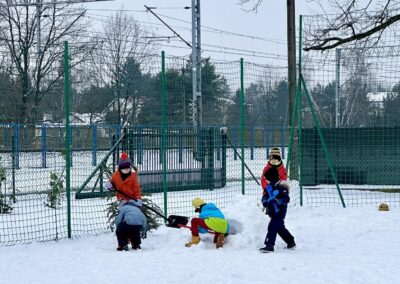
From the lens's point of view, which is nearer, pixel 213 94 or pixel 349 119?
pixel 213 94

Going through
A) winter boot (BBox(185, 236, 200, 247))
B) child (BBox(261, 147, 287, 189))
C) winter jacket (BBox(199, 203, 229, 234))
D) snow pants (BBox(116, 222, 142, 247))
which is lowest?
winter boot (BBox(185, 236, 200, 247))

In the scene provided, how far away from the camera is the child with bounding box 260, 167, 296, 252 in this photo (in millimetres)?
8008

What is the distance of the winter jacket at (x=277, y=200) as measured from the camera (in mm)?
8141

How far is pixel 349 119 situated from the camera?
46.5 feet

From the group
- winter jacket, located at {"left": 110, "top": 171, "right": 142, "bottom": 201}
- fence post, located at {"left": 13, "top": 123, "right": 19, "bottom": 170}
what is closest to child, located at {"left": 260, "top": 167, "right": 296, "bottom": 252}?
winter jacket, located at {"left": 110, "top": 171, "right": 142, "bottom": 201}

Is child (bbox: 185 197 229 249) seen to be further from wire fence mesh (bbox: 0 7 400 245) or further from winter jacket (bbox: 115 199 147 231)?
wire fence mesh (bbox: 0 7 400 245)

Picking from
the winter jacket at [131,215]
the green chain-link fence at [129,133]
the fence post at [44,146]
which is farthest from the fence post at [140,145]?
the winter jacket at [131,215]

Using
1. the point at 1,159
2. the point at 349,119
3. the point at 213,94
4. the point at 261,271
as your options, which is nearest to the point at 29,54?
the point at 1,159

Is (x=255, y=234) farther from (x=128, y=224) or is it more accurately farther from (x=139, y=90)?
(x=139, y=90)

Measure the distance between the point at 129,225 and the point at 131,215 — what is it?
0.15m

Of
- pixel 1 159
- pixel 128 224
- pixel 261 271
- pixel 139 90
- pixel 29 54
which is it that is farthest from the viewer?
pixel 1 159

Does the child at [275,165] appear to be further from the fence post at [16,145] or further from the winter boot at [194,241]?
the fence post at [16,145]

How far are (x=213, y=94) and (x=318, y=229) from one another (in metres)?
3.92

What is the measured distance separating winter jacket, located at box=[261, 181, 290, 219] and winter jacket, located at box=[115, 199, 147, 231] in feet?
5.65
